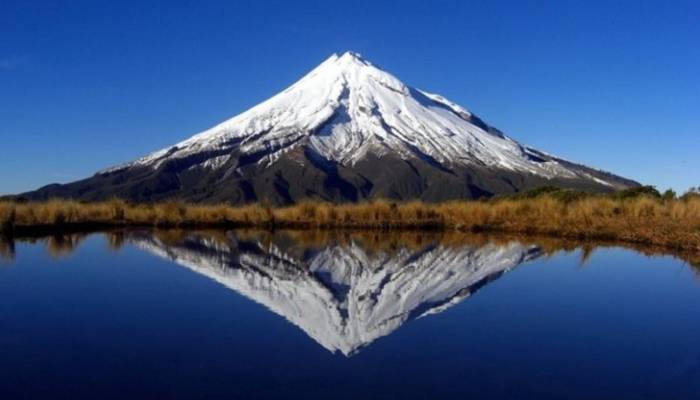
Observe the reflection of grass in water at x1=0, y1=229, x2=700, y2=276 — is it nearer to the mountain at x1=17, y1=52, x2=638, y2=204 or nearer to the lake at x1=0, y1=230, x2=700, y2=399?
the lake at x1=0, y1=230, x2=700, y2=399

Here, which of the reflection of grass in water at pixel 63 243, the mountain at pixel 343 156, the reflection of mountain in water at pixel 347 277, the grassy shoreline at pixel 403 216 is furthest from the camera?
the mountain at pixel 343 156

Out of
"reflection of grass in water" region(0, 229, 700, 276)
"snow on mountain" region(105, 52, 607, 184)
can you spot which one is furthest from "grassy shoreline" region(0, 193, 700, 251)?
"snow on mountain" region(105, 52, 607, 184)

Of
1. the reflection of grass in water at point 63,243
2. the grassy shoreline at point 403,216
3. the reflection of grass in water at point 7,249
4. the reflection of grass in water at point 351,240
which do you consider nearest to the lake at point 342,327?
the reflection of grass in water at point 7,249

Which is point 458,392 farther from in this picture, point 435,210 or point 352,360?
point 435,210

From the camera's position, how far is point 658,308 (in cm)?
837

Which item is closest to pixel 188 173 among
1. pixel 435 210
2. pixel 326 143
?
pixel 326 143

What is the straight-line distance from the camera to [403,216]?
22.4 m

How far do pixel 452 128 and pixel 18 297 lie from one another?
89202mm

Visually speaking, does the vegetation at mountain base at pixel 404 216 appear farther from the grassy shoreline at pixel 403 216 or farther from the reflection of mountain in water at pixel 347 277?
the reflection of mountain in water at pixel 347 277

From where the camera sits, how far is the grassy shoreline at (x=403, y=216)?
60.5 feet

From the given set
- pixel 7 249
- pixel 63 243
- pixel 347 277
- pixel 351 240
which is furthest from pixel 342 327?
pixel 351 240

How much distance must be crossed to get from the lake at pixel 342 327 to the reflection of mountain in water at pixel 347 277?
4 cm

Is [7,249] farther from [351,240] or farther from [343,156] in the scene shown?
[343,156]

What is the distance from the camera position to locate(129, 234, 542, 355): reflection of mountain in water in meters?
7.17
